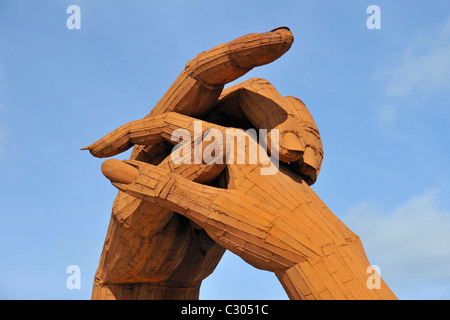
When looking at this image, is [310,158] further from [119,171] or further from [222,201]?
[119,171]

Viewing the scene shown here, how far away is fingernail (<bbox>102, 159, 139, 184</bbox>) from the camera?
6.27 metres

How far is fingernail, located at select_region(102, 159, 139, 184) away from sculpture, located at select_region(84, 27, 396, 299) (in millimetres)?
13

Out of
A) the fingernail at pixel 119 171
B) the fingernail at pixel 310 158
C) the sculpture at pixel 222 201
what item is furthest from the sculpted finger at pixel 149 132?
the fingernail at pixel 310 158

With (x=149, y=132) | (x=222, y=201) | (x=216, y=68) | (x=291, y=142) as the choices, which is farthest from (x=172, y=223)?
(x=216, y=68)

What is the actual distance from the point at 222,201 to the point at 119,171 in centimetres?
132

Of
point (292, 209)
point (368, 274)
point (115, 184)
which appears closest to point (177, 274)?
point (115, 184)

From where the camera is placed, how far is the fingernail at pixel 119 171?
20.6ft

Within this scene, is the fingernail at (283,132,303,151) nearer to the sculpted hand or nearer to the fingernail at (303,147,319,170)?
the fingernail at (303,147,319,170)

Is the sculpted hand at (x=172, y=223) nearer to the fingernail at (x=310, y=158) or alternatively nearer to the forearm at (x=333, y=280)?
the fingernail at (x=310, y=158)

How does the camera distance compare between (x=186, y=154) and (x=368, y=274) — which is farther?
(x=186, y=154)

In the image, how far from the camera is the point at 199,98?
23.5 ft
